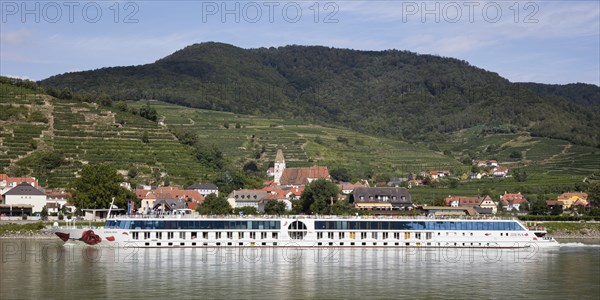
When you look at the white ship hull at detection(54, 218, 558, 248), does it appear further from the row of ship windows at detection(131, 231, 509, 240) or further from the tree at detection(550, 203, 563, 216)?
the tree at detection(550, 203, 563, 216)

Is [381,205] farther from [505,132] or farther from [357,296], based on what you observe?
[505,132]

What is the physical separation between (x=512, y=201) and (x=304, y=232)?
50.5 meters

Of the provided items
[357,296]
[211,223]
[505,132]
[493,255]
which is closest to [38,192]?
[211,223]

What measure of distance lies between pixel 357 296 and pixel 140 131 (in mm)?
76719

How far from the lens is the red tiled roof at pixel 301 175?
10869 centimetres

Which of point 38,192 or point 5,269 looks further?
point 38,192

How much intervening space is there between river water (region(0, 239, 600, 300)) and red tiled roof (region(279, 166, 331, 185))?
55.0 m

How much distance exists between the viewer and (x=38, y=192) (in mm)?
81250

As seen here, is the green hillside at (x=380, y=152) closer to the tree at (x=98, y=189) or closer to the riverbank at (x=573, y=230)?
the riverbank at (x=573, y=230)

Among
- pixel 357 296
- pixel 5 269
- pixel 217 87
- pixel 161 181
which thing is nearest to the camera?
pixel 357 296

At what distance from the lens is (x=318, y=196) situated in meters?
76.8

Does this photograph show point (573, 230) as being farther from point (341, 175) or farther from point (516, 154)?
point (516, 154)

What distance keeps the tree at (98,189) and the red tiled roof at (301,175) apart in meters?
36.4

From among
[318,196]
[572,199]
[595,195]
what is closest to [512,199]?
[572,199]
